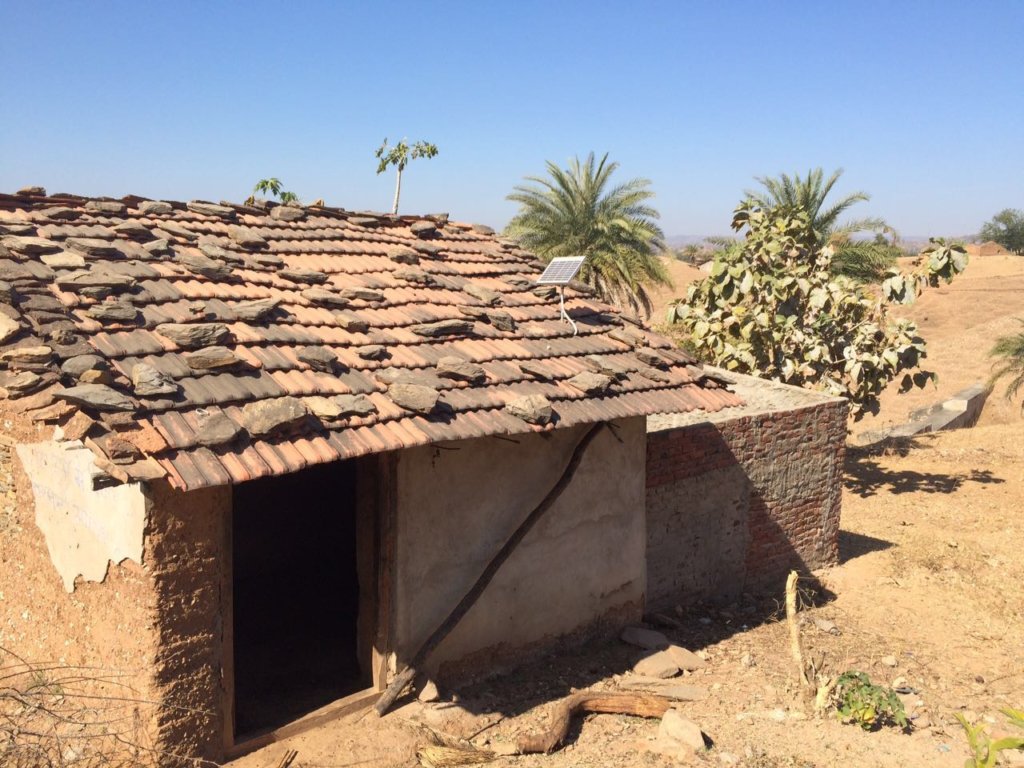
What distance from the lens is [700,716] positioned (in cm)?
670

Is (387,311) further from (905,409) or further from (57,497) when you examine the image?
(905,409)

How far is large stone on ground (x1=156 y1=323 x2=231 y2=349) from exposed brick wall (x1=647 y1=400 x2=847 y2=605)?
14.5 ft

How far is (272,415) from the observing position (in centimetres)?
494

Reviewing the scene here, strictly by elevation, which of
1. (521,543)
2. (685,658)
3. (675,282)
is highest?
(675,282)

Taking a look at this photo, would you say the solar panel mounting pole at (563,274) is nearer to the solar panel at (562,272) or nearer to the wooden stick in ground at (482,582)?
the solar panel at (562,272)

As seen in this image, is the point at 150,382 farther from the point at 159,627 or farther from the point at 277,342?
the point at 159,627

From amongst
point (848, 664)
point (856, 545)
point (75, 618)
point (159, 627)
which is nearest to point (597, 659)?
point (848, 664)

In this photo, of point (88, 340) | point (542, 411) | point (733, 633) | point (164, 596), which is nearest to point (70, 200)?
point (88, 340)

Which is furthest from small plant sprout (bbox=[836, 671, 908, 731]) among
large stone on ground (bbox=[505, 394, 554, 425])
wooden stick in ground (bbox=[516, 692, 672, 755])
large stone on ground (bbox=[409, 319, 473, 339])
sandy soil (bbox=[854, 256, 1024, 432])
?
sandy soil (bbox=[854, 256, 1024, 432])

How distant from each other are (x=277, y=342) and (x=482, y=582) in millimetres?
2474

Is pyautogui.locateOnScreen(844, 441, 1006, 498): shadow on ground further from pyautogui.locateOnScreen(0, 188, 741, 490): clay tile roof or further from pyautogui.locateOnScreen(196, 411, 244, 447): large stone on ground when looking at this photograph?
pyautogui.locateOnScreen(196, 411, 244, 447): large stone on ground

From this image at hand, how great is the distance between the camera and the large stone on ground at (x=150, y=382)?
189 inches

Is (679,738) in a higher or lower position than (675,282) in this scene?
lower

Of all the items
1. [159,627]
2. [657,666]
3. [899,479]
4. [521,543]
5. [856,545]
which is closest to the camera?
[159,627]
